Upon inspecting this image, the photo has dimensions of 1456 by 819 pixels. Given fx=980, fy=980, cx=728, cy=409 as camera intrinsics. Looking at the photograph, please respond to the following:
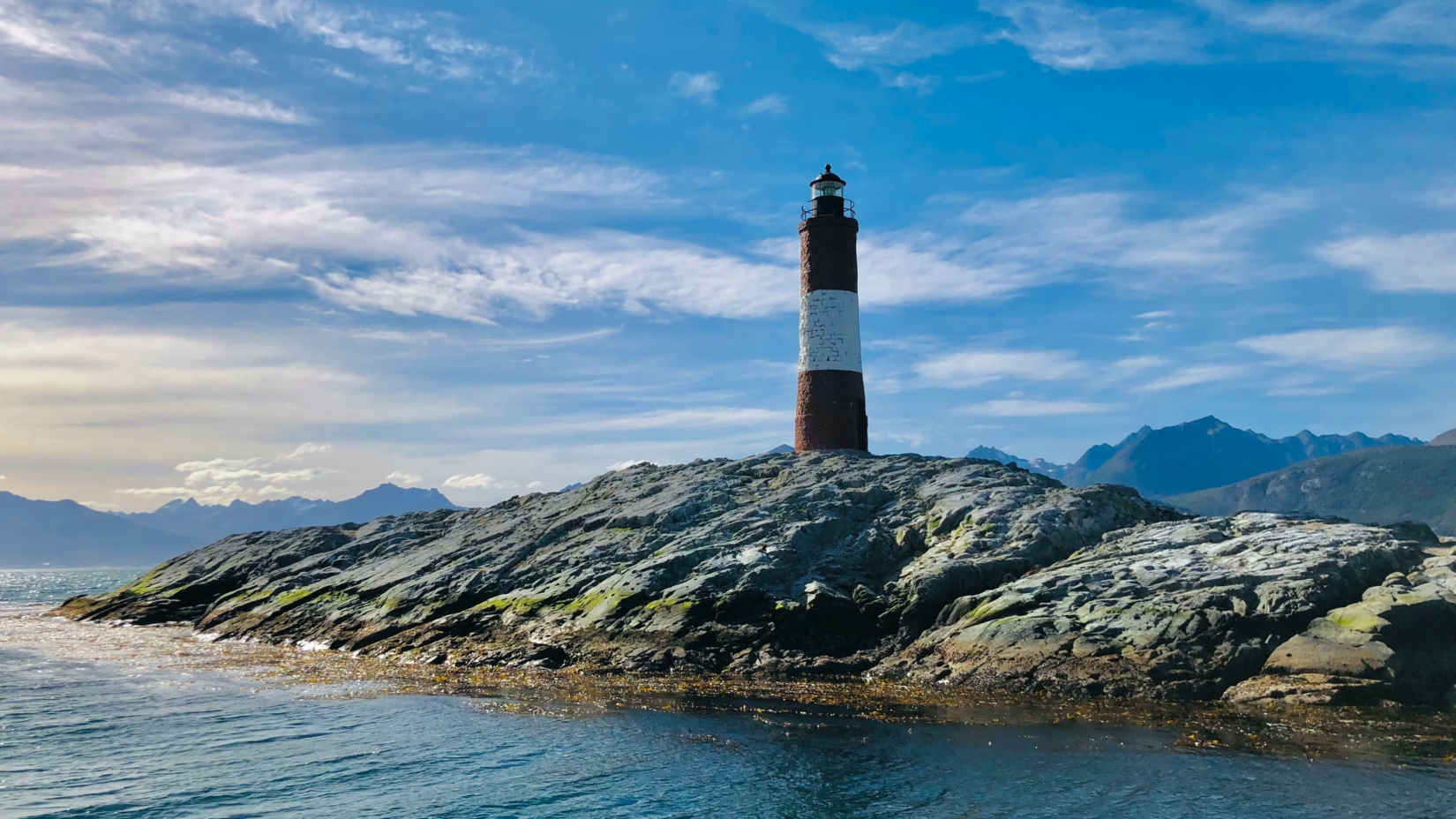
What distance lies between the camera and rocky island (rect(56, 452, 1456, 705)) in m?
25.6

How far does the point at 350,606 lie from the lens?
43.4 m

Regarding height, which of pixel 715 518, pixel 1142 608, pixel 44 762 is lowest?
pixel 44 762

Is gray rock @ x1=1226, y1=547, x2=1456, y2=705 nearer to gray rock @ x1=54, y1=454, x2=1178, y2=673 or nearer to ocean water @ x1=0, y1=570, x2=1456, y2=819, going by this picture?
ocean water @ x1=0, y1=570, x2=1456, y2=819

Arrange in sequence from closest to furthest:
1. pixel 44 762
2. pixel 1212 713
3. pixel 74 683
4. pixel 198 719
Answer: pixel 44 762 → pixel 1212 713 → pixel 198 719 → pixel 74 683

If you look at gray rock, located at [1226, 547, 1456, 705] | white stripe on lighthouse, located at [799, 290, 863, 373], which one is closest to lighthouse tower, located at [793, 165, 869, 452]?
white stripe on lighthouse, located at [799, 290, 863, 373]

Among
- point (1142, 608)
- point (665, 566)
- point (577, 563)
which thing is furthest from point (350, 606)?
point (1142, 608)

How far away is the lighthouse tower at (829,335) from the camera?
50781 millimetres

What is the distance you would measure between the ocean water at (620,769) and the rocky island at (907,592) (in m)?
5.49

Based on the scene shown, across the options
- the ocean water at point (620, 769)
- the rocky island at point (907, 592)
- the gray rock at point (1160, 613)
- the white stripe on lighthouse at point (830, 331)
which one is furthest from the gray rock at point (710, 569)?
the ocean water at point (620, 769)

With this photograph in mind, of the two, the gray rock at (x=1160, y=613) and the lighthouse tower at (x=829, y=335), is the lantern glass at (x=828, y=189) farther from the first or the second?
the gray rock at (x=1160, y=613)

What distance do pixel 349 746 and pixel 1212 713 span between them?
66.5 feet

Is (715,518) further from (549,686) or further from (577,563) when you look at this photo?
(549,686)

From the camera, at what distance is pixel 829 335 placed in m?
50.7

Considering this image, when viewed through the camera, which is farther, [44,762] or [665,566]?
[665,566]
